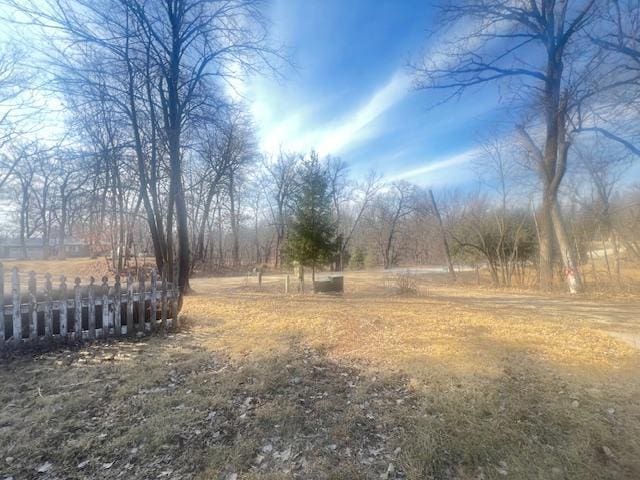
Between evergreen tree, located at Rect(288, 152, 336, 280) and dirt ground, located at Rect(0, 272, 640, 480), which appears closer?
dirt ground, located at Rect(0, 272, 640, 480)

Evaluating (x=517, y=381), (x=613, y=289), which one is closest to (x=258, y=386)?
(x=517, y=381)

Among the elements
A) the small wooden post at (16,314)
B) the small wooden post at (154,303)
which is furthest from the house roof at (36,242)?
the small wooden post at (16,314)

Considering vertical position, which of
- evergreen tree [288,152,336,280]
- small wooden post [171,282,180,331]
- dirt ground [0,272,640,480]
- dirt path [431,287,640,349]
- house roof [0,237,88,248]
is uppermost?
house roof [0,237,88,248]

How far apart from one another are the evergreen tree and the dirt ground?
7.11 m

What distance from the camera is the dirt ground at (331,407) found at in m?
2.14

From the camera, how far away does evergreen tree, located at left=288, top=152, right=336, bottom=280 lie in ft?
40.0

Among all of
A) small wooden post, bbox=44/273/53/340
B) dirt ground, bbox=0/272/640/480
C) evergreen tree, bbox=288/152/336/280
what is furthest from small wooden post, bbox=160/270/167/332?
evergreen tree, bbox=288/152/336/280

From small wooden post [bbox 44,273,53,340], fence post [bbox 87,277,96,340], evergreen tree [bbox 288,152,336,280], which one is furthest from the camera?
evergreen tree [bbox 288,152,336,280]

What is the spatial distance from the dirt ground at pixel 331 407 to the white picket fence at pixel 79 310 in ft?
1.45

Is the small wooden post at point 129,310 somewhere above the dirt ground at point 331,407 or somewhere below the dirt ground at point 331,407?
above

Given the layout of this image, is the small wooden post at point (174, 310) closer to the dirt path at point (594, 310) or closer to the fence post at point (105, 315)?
the fence post at point (105, 315)

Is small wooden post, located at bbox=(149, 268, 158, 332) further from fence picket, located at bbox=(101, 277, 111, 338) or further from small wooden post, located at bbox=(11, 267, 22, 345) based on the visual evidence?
small wooden post, located at bbox=(11, 267, 22, 345)

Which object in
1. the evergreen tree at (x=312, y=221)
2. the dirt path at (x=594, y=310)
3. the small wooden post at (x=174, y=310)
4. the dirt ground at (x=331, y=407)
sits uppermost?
the evergreen tree at (x=312, y=221)

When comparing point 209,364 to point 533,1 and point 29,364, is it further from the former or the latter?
point 533,1
